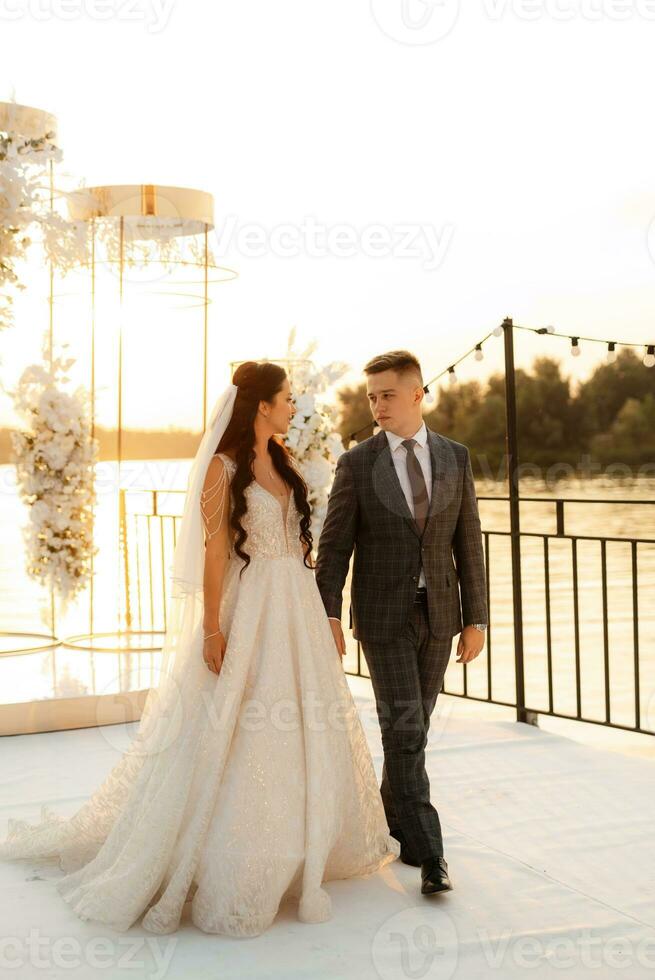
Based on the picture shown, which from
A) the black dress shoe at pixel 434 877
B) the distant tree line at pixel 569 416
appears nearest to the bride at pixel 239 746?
the black dress shoe at pixel 434 877

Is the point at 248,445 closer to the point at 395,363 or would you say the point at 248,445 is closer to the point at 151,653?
the point at 395,363

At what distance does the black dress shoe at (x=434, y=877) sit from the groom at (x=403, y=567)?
93 mm

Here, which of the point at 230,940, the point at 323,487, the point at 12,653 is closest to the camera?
the point at 230,940

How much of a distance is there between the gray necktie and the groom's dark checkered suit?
2 centimetres

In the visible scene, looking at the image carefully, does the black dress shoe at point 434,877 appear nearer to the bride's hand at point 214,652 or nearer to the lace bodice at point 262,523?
the bride's hand at point 214,652

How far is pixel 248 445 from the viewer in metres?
2.83

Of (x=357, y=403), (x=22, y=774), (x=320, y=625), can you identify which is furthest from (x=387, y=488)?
(x=357, y=403)

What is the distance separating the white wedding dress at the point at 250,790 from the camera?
8.27 ft

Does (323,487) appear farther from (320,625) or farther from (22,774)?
(320,625)

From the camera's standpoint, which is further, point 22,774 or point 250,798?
point 22,774

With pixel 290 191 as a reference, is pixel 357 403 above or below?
below

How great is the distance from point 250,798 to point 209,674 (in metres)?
0.36

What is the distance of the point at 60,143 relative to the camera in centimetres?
591

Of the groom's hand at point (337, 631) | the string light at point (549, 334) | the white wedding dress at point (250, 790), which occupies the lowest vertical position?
the white wedding dress at point (250, 790)
